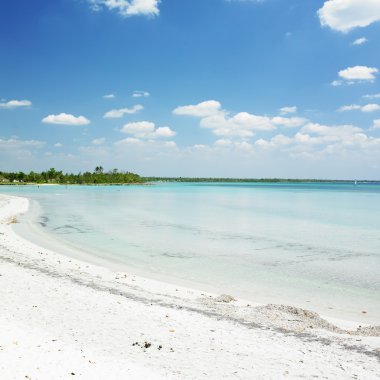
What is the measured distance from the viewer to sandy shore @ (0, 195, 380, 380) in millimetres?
6438

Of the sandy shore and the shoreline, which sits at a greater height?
the sandy shore

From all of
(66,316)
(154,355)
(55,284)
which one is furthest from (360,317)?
(55,284)

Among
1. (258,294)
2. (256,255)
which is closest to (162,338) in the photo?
(258,294)

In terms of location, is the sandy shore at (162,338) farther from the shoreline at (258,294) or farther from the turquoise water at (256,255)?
the turquoise water at (256,255)

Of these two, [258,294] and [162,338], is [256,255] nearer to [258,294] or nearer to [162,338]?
[258,294]

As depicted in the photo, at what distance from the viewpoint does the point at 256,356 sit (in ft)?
23.1

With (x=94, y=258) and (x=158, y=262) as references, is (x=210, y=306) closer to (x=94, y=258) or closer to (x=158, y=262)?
(x=158, y=262)

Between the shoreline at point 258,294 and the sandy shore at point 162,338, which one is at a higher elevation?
the sandy shore at point 162,338

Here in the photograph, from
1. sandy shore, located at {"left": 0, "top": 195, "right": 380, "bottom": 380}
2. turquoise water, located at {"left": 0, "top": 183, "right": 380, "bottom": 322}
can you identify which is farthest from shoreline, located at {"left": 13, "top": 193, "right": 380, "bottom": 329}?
sandy shore, located at {"left": 0, "top": 195, "right": 380, "bottom": 380}

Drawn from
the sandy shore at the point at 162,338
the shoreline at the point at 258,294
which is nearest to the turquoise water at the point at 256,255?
the shoreline at the point at 258,294

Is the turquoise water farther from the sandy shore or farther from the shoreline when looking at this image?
the sandy shore

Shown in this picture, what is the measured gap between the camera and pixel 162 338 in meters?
7.82

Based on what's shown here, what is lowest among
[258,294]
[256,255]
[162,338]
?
[256,255]

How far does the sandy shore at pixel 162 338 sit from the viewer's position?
6438 millimetres
